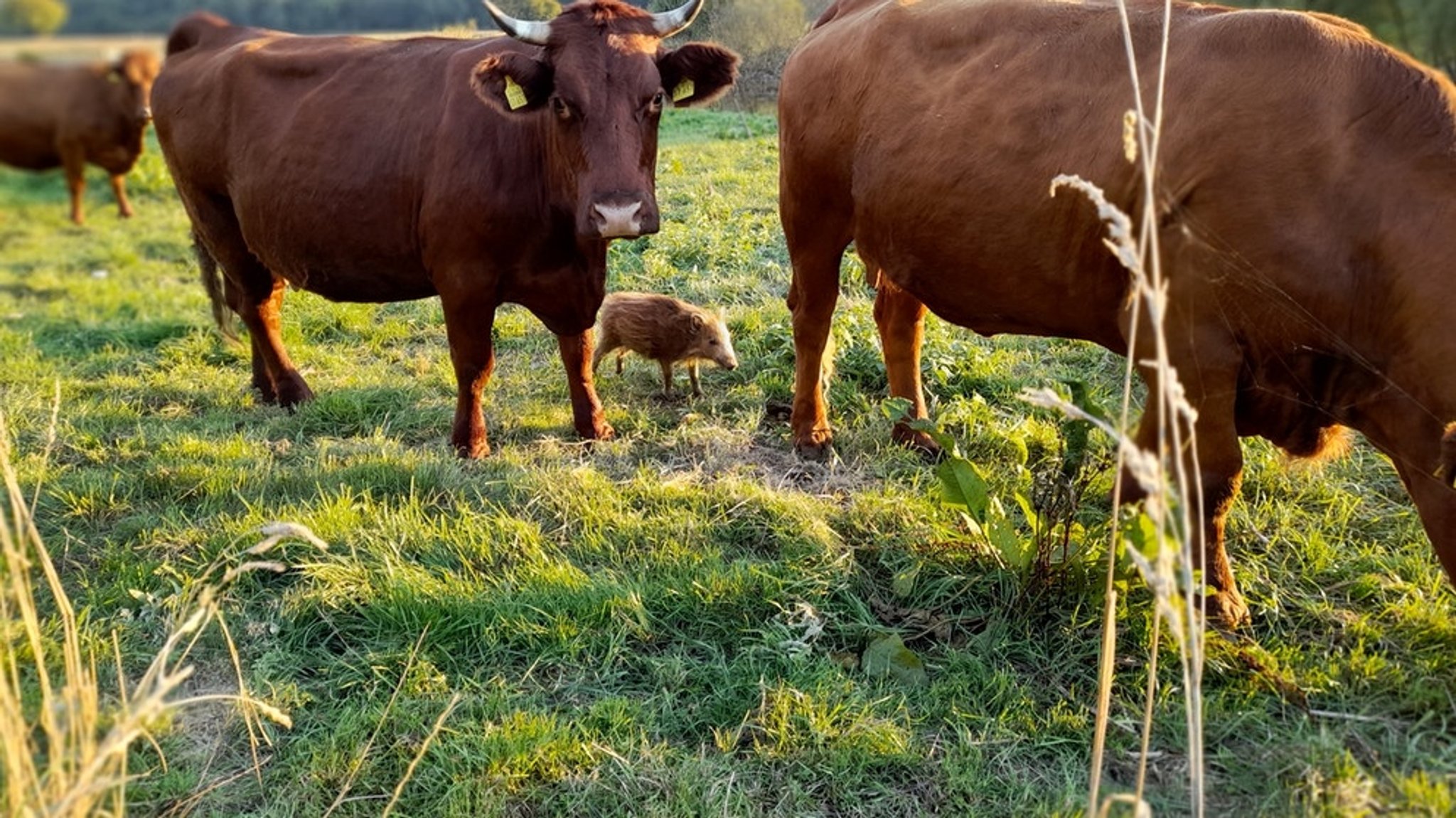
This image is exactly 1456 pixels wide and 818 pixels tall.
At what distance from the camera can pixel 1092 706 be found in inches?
127

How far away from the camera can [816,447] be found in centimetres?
512

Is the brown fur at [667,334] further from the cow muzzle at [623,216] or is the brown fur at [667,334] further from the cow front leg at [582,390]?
the cow muzzle at [623,216]

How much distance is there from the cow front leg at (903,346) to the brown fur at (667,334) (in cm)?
109

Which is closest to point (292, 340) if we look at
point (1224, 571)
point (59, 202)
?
point (1224, 571)

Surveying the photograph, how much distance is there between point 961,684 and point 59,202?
288 centimetres

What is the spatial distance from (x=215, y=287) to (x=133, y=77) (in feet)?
21.2

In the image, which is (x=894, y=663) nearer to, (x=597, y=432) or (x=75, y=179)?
(x=597, y=432)

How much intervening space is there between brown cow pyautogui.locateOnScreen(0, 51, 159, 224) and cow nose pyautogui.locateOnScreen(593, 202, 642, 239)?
3213 mm

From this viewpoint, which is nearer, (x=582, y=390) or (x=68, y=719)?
(x=68, y=719)

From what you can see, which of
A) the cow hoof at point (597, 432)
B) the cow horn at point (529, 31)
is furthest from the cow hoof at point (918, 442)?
the cow horn at point (529, 31)

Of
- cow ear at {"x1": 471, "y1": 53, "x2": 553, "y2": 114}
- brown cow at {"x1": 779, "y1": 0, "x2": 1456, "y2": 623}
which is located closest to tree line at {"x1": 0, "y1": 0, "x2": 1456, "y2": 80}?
brown cow at {"x1": 779, "y1": 0, "x2": 1456, "y2": 623}

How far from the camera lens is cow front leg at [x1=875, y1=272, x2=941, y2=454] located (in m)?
5.19

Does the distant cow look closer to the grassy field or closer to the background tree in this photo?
the grassy field

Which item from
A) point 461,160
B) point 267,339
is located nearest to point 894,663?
point 461,160
